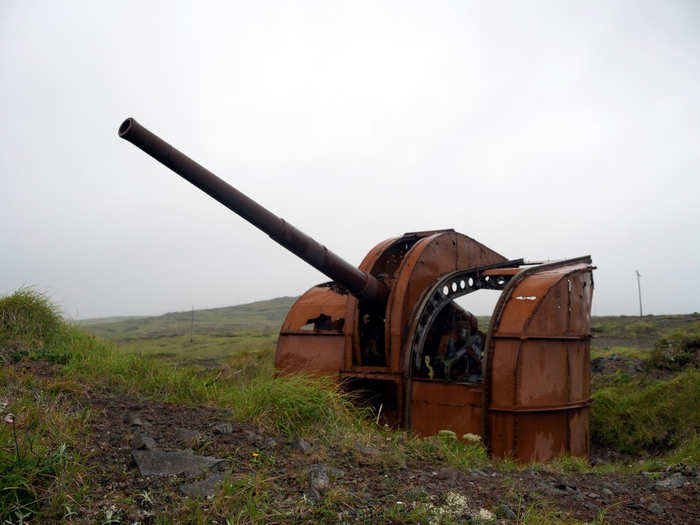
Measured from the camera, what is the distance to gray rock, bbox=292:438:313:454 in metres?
3.59

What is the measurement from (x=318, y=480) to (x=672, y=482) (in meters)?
3.10

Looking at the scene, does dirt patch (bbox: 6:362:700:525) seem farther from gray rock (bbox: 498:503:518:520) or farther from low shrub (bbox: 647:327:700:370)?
low shrub (bbox: 647:327:700:370)

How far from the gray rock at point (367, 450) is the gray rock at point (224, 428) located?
86cm

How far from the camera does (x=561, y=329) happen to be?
609 cm

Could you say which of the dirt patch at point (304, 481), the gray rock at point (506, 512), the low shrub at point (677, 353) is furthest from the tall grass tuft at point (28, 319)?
the low shrub at point (677, 353)

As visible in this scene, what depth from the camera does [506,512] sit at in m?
2.91

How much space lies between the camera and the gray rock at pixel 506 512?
288 centimetres

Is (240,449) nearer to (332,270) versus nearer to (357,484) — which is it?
(357,484)

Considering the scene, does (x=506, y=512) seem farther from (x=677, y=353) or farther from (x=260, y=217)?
(x=677, y=353)

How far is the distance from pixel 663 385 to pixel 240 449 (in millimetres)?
7987

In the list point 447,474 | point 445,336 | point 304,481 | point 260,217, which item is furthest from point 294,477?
point 445,336

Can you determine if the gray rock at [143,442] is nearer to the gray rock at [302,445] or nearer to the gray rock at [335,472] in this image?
the gray rock at [302,445]

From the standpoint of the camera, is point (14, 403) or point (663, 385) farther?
point (663, 385)

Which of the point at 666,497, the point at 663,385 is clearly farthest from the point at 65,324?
the point at 663,385
